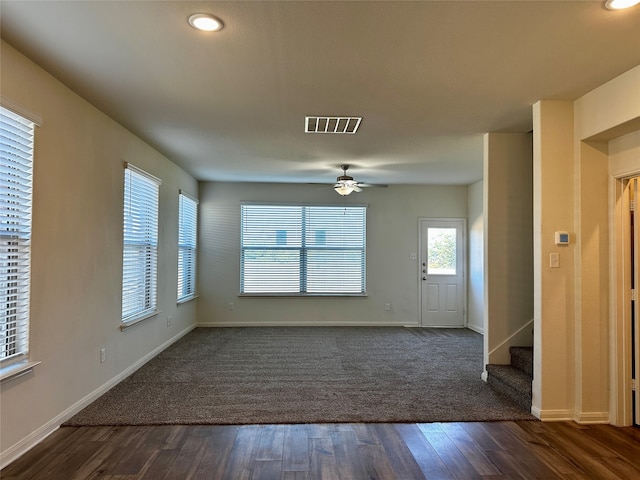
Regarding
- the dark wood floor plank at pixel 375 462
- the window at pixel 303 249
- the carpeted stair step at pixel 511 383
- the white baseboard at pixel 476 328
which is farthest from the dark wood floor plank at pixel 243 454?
the white baseboard at pixel 476 328

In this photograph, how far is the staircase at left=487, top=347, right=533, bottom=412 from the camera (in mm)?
3498

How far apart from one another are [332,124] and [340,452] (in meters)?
2.79

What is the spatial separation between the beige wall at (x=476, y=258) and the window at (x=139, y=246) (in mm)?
5155

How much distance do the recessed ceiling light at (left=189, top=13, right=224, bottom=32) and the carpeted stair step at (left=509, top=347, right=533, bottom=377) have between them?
12.2 ft

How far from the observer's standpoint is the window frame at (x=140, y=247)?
13.7ft

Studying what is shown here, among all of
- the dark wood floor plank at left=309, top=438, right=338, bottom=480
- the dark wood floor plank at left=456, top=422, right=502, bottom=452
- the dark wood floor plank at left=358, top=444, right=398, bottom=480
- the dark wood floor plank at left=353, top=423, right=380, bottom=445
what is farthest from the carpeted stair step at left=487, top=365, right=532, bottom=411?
the dark wood floor plank at left=309, top=438, right=338, bottom=480

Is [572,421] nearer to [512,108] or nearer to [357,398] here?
[357,398]

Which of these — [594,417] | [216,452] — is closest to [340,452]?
[216,452]

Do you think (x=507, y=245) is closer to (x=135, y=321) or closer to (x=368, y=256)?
(x=368, y=256)

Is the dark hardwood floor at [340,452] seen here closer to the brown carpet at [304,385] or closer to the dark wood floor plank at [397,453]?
the dark wood floor plank at [397,453]

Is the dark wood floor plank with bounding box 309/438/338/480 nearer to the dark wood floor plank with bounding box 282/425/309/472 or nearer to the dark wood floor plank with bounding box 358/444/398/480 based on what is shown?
the dark wood floor plank with bounding box 282/425/309/472

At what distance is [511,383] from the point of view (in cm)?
364

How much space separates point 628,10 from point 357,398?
330 cm

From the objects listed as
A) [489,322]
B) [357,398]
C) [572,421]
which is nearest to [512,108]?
[489,322]
